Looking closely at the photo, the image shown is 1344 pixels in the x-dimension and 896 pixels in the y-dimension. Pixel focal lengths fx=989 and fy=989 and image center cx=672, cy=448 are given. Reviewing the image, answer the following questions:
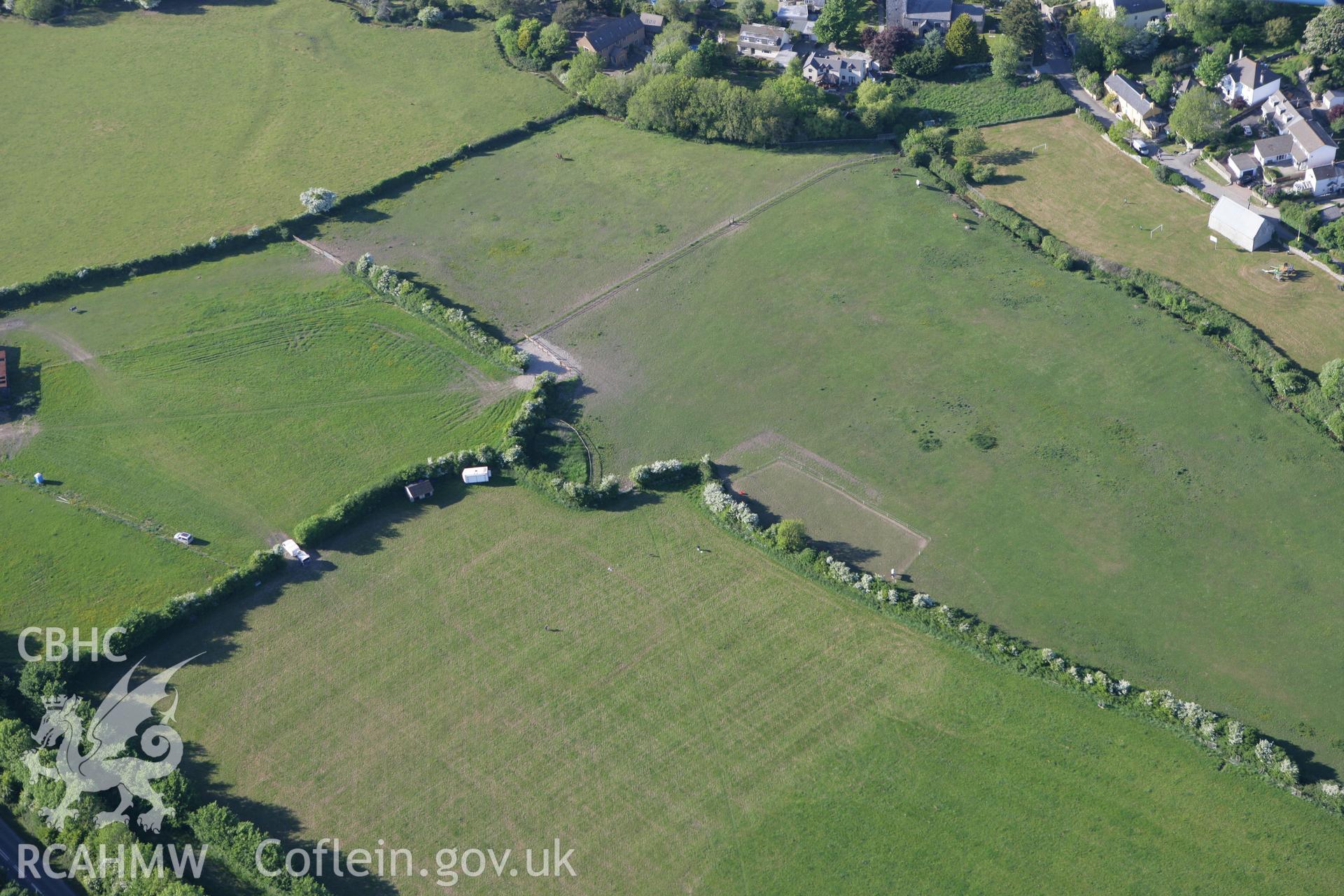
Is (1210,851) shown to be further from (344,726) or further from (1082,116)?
(1082,116)

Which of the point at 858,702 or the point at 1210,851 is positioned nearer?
the point at 1210,851

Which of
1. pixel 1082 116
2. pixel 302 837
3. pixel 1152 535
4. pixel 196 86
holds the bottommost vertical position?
pixel 302 837

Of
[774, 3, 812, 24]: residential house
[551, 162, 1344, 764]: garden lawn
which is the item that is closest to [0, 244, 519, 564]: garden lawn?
[551, 162, 1344, 764]: garden lawn

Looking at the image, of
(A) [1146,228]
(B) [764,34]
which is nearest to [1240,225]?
(A) [1146,228]

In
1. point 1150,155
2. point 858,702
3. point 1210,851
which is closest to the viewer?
point 1210,851

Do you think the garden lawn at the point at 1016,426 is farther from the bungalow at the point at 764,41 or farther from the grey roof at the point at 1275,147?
the bungalow at the point at 764,41

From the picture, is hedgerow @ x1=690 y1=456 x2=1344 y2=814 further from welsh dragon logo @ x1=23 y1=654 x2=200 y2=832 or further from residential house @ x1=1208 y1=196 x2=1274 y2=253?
residential house @ x1=1208 y1=196 x2=1274 y2=253

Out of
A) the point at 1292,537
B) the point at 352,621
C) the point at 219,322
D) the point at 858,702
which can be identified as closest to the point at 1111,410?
the point at 1292,537
